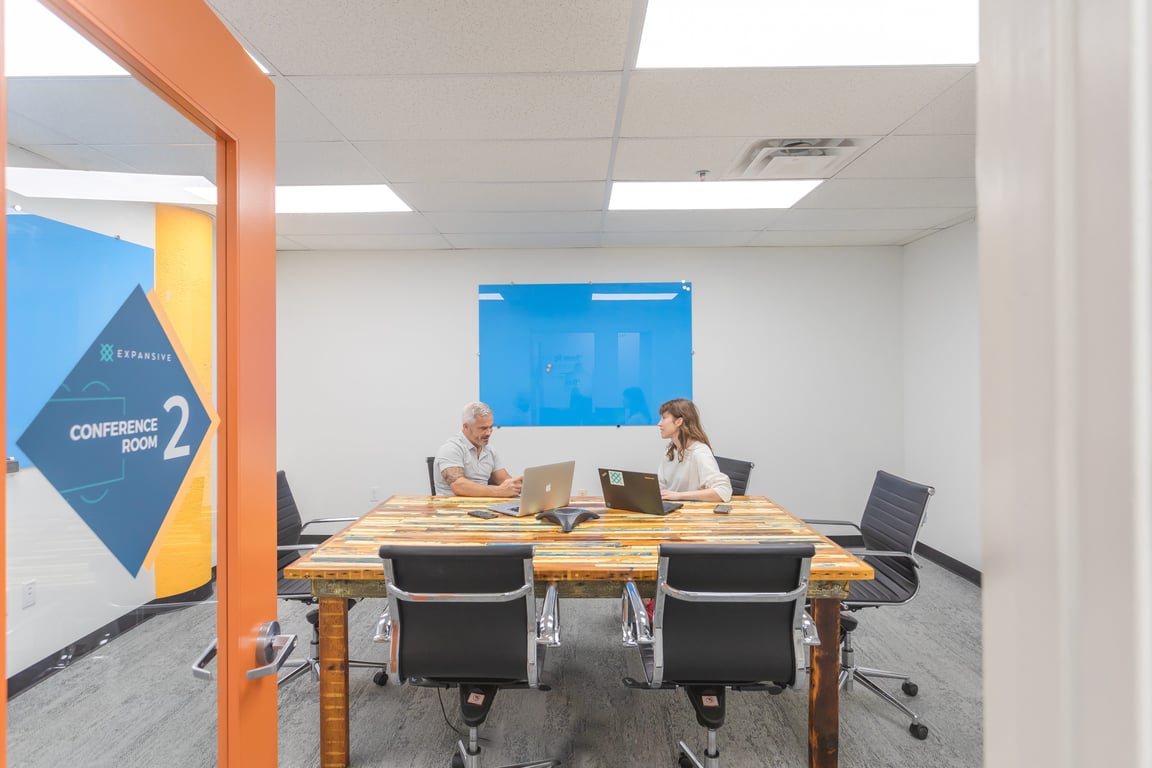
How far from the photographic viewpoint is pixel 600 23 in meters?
1.70

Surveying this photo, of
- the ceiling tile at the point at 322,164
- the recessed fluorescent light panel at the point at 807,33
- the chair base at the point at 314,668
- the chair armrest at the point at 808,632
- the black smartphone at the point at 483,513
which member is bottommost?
the chair base at the point at 314,668

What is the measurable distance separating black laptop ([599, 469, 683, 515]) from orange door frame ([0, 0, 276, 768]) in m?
1.94

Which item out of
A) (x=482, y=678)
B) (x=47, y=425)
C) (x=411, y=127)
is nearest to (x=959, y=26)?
(x=411, y=127)

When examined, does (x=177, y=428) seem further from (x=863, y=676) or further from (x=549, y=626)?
(x=863, y=676)

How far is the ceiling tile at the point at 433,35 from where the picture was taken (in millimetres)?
1629

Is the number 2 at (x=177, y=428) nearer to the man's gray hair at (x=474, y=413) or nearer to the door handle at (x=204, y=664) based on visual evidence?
the door handle at (x=204, y=664)

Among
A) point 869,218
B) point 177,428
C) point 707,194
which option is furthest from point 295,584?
point 869,218

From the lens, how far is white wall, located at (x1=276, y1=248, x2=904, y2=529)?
4848mm

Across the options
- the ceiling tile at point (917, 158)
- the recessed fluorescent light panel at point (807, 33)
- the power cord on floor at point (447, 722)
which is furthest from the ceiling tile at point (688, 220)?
the power cord on floor at point (447, 722)

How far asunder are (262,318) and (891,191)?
355 centimetres

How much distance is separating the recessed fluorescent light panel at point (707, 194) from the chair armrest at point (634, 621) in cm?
225

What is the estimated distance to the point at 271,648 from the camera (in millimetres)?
977

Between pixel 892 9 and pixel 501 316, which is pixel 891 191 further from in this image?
pixel 501 316

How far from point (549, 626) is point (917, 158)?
2.83m
